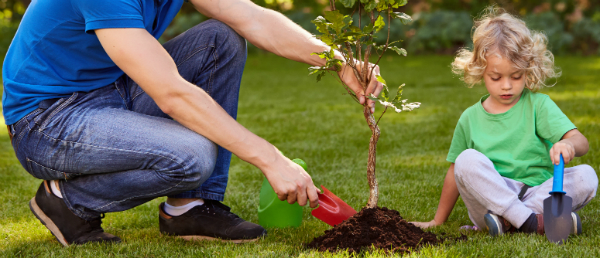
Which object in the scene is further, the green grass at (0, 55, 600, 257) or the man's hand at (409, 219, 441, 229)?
the man's hand at (409, 219, 441, 229)

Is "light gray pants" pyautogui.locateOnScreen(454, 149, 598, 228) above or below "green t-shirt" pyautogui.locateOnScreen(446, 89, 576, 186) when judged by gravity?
below

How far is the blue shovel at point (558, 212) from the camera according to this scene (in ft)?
6.58

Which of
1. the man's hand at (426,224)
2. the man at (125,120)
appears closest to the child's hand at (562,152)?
the man's hand at (426,224)

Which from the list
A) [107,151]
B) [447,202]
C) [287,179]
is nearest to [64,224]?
[107,151]

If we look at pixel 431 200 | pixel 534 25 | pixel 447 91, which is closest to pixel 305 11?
pixel 534 25

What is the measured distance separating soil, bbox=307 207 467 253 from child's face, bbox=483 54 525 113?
0.71 metres

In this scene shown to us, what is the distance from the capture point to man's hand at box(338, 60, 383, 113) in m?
2.05

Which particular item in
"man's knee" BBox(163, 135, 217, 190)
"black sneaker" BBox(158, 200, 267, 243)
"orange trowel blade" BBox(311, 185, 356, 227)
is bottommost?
"black sneaker" BBox(158, 200, 267, 243)

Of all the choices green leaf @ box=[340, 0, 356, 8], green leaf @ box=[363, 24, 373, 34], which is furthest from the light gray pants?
green leaf @ box=[340, 0, 356, 8]

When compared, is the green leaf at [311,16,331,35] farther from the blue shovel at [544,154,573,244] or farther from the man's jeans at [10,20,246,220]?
the blue shovel at [544,154,573,244]

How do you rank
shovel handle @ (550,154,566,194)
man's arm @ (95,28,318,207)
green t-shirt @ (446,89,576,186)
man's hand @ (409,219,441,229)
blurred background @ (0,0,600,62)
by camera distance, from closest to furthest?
man's arm @ (95,28,318,207) < shovel handle @ (550,154,566,194) < green t-shirt @ (446,89,576,186) < man's hand @ (409,219,441,229) < blurred background @ (0,0,600,62)

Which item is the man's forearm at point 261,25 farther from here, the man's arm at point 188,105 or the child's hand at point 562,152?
the child's hand at point 562,152

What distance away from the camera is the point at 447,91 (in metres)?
→ 6.63

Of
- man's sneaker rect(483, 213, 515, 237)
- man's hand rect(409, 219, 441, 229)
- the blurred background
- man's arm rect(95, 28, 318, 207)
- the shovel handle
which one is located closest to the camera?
man's arm rect(95, 28, 318, 207)
